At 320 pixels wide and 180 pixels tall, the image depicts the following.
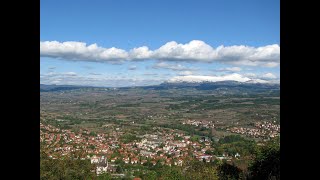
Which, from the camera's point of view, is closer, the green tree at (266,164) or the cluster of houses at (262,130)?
the green tree at (266,164)

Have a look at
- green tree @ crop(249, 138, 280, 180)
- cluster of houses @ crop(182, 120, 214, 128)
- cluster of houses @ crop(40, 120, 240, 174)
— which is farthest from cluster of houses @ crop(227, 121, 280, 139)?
green tree @ crop(249, 138, 280, 180)

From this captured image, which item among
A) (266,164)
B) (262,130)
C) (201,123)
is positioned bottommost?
(201,123)

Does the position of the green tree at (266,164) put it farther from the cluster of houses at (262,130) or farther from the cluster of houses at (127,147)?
the cluster of houses at (262,130)

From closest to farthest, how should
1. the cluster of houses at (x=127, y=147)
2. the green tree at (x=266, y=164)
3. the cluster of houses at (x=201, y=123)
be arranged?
1. the green tree at (x=266, y=164)
2. the cluster of houses at (x=127, y=147)
3. the cluster of houses at (x=201, y=123)

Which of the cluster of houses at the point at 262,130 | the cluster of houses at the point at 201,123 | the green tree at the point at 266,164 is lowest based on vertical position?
the cluster of houses at the point at 201,123

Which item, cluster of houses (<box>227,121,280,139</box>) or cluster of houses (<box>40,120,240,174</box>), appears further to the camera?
cluster of houses (<box>227,121,280,139</box>)

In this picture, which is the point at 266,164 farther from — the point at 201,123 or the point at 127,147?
the point at 201,123

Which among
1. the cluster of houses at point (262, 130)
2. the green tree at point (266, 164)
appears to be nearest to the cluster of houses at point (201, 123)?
the cluster of houses at point (262, 130)

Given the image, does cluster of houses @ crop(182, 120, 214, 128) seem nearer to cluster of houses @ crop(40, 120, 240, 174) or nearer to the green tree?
cluster of houses @ crop(40, 120, 240, 174)

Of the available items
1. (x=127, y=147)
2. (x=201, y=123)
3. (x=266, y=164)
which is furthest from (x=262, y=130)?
(x=266, y=164)

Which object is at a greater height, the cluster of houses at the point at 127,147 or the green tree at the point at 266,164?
the green tree at the point at 266,164
